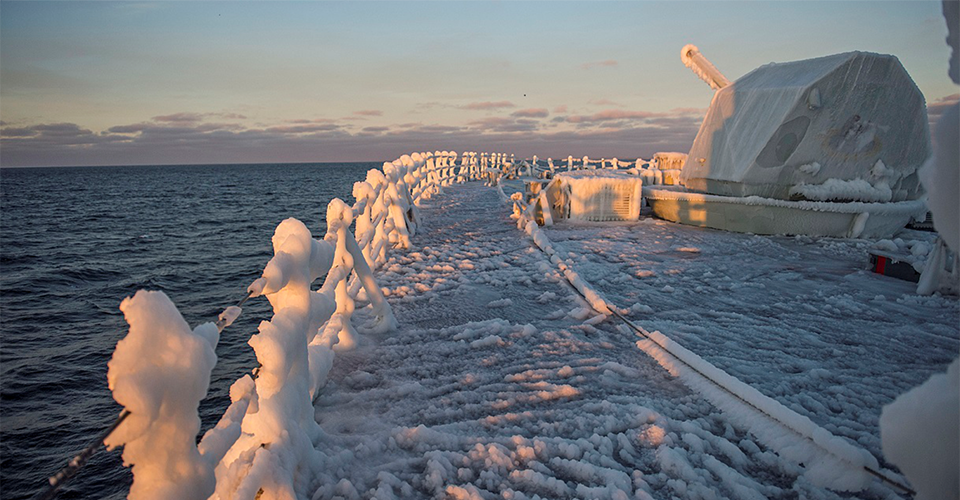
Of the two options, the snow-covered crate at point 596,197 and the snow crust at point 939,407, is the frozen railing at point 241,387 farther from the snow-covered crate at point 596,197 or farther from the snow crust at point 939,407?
the snow-covered crate at point 596,197

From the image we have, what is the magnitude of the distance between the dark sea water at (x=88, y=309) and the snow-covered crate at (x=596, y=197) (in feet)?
26.0

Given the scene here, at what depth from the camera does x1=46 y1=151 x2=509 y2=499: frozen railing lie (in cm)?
145

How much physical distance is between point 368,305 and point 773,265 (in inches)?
260

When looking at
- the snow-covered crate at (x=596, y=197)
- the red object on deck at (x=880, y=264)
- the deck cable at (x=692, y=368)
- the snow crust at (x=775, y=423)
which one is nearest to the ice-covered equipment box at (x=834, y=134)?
the snow-covered crate at (x=596, y=197)

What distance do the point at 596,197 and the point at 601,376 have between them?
10.1m

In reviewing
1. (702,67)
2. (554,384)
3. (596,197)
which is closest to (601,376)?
(554,384)

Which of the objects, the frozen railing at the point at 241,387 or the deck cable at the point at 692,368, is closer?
the frozen railing at the point at 241,387

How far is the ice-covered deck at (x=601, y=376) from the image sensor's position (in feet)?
8.93

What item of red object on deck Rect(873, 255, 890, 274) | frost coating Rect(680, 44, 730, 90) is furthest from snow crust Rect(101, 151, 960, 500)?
frost coating Rect(680, 44, 730, 90)

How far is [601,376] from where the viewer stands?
12.9 feet

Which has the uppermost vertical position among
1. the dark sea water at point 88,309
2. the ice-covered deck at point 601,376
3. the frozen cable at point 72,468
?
the frozen cable at point 72,468

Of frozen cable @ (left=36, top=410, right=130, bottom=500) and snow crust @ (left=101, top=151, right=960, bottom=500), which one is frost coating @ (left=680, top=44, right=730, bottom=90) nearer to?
snow crust @ (left=101, top=151, right=960, bottom=500)

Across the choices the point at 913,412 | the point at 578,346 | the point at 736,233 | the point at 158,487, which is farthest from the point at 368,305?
the point at 736,233

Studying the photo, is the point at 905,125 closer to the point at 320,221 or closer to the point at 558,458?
the point at 558,458
